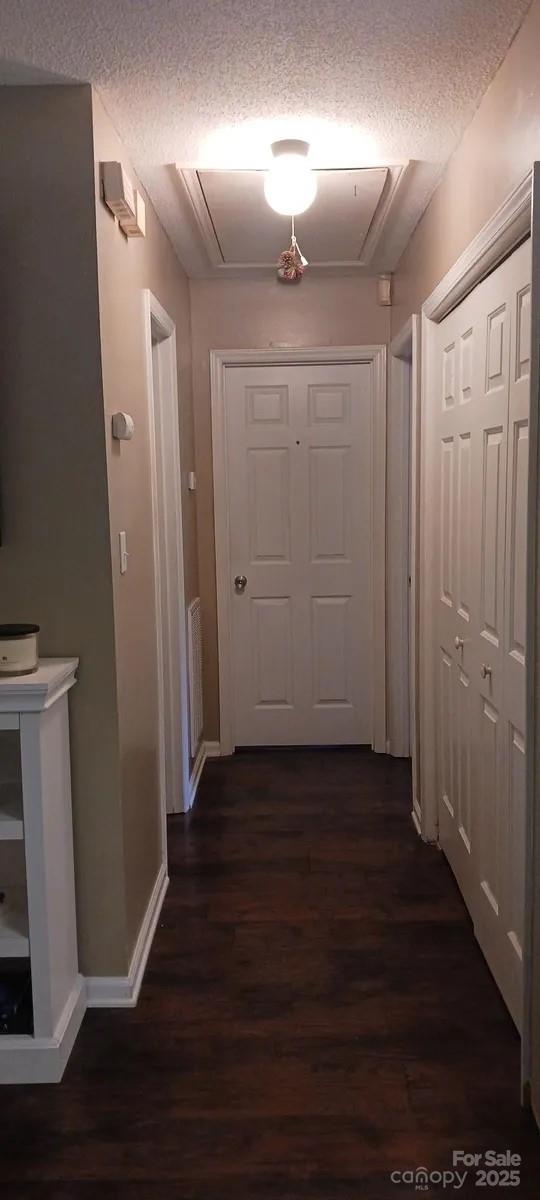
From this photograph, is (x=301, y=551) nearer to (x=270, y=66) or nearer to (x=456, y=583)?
(x=456, y=583)

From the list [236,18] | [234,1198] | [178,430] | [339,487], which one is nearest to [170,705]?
[178,430]

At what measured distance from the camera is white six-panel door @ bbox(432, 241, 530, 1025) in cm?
206

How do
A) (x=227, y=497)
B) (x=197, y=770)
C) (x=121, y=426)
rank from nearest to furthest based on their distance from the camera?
(x=121, y=426) < (x=197, y=770) < (x=227, y=497)

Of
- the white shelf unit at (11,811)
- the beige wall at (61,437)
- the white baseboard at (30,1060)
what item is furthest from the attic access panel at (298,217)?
the white baseboard at (30,1060)

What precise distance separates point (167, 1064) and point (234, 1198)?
0.44 m

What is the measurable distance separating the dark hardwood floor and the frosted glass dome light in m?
2.22

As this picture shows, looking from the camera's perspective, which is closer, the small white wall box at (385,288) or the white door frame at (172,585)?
the white door frame at (172,585)

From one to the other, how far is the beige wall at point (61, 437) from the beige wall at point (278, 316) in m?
2.10

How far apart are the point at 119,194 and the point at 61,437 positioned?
0.63m

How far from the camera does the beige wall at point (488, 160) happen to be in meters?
1.81

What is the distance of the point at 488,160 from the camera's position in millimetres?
2170

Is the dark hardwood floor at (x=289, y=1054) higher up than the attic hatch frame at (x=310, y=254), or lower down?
lower down

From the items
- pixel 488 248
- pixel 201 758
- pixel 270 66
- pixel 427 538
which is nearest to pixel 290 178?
pixel 270 66

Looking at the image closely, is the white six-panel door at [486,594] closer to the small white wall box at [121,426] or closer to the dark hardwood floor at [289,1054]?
the dark hardwood floor at [289,1054]
